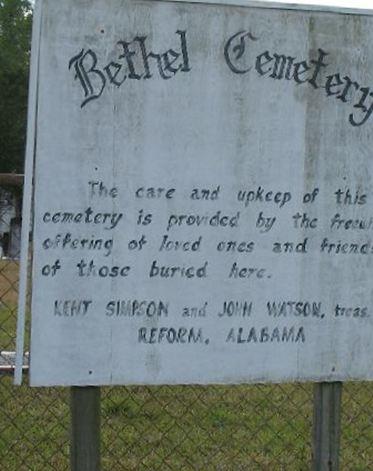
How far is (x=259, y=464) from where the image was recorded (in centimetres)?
414

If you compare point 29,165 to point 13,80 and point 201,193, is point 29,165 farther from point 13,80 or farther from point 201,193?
point 13,80

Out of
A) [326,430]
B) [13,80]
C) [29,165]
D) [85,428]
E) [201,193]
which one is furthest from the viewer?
[13,80]

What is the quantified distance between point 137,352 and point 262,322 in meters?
0.44

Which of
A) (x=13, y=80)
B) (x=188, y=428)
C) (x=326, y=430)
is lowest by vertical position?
(x=188, y=428)

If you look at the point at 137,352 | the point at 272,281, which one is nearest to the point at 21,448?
the point at 137,352

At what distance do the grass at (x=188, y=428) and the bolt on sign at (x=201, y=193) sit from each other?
1446 mm

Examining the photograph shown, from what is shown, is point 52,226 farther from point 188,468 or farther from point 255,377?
point 188,468

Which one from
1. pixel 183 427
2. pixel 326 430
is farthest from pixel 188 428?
pixel 326 430

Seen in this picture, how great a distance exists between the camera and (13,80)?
45875 mm

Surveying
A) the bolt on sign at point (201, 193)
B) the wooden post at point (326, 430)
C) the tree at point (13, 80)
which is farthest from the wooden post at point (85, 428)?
the tree at point (13, 80)

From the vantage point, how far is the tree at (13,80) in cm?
4312

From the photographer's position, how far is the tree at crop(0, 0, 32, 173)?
43.1m

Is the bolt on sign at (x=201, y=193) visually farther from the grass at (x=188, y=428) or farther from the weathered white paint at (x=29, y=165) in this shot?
the grass at (x=188, y=428)

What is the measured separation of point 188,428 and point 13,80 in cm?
4342
